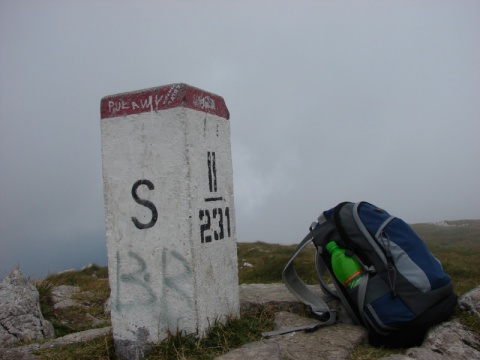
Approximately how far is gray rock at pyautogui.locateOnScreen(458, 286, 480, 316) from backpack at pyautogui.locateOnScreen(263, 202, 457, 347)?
260 millimetres

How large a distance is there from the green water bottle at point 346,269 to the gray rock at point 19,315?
15.1 ft

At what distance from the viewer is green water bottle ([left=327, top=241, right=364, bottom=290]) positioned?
4.54m

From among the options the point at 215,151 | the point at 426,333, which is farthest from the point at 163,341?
the point at 426,333

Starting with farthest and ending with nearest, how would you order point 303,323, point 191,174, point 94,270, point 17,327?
point 94,270, point 17,327, point 303,323, point 191,174

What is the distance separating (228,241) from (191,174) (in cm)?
102

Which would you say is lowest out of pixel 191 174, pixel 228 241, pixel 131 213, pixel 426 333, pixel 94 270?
pixel 94 270

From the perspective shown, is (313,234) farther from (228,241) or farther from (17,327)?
(17,327)

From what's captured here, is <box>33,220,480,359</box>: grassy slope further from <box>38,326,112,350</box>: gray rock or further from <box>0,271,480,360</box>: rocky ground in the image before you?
<box>38,326,112,350</box>: gray rock

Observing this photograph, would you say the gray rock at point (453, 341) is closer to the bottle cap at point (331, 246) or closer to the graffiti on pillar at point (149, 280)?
the bottle cap at point (331, 246)

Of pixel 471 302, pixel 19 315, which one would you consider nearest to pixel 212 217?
pixel 471 302

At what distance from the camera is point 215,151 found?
4.58 meters

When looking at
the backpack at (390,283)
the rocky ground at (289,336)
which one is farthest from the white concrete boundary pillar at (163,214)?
the backpack at (390,283)

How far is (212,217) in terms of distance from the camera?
445cm

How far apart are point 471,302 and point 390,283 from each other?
124cm
